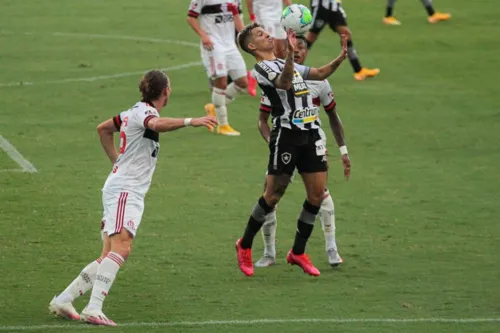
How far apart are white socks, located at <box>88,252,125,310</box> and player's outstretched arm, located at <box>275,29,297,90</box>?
2.12 metres

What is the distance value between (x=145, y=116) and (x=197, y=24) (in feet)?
26.8

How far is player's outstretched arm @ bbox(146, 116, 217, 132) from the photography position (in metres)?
9.48

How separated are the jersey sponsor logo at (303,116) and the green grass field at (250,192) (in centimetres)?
149

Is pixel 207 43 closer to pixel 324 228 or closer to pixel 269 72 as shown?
pixel 324 228

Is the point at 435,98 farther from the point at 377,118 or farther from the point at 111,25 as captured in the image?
the point at 111,25

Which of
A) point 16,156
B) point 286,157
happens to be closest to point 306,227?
point 286,157

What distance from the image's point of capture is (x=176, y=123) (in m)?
9.74

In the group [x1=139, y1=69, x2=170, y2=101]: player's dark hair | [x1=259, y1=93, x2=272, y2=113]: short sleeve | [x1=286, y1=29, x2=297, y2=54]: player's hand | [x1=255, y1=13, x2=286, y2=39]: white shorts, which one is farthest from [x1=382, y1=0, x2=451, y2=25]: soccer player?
[x1=139, y1=69, x2=170, y2=101]: player's dark hair

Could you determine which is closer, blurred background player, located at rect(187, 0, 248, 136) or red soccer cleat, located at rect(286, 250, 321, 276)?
red soccer cleat, located at rect(286, 250, 321, 276)

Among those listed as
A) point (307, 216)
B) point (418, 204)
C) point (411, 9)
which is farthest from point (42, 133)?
point (411, 9)

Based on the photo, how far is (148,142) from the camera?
10367 mm

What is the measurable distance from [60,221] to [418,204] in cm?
411

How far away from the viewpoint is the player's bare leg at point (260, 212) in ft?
38.1

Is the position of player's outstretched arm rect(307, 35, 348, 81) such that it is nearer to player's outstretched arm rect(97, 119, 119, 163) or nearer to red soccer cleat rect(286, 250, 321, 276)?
red soccer cleat rect(286, 250, 321, 276)
